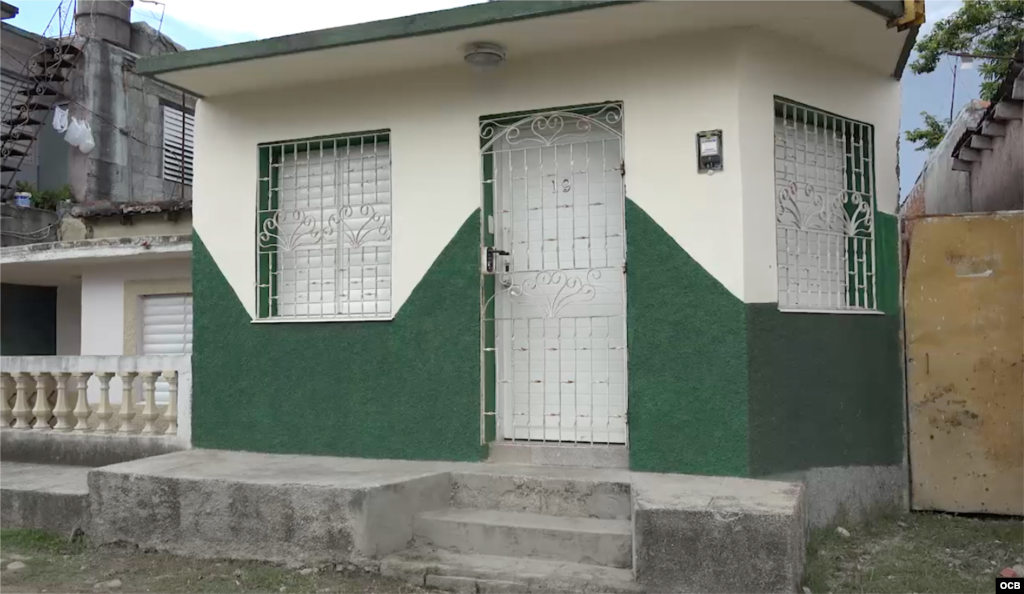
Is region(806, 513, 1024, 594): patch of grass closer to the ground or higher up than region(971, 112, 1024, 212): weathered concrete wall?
closer to the ground

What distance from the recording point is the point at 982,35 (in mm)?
13250

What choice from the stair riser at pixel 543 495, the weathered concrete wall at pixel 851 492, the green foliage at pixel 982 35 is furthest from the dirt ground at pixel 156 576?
the green foliage at pixel 982 35

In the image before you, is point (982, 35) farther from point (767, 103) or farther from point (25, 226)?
point (25, 226)

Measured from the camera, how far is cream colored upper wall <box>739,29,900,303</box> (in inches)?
199

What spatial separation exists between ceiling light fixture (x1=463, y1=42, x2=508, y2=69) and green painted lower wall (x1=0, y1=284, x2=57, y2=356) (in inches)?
308

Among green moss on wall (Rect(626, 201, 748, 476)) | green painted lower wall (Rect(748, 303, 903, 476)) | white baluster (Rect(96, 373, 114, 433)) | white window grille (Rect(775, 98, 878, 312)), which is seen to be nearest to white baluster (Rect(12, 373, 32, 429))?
white baluster (Rect(96, 373, 114, 433))

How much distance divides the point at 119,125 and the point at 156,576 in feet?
33.3

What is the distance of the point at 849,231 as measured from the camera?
5793 mm

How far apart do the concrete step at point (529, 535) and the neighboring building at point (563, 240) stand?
617 millimetres

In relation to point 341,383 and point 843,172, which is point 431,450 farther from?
point 843,172

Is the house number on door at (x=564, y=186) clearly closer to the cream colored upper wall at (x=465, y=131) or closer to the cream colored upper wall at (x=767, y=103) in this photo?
the cream colored upper wall at (x=465, y=131)

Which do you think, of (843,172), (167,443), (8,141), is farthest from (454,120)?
(8,141)

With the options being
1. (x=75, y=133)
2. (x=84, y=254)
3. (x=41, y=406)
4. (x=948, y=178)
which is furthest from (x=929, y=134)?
(x=41, y=406)

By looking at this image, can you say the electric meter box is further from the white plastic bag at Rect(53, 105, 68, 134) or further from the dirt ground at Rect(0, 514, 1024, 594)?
the white plastic bag at Rect(53, 105, 68, 134)
